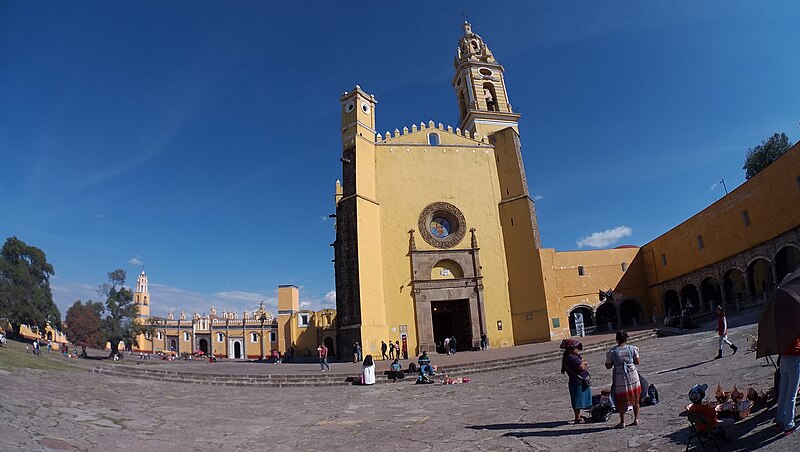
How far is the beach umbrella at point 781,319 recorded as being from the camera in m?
4.20

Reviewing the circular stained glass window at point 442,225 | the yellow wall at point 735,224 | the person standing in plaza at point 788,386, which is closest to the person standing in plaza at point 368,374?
the person standing in plaza at point 788,386

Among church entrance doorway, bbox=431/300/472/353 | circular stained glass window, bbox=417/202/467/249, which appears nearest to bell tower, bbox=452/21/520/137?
circular stained glass window, bbox=417/202/467/249

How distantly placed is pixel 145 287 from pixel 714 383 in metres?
78.3

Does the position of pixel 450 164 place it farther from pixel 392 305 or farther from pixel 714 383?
pixel 714 383

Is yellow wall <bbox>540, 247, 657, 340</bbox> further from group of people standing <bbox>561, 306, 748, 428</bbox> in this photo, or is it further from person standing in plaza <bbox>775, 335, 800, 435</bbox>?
person standing in plaza <bbox>775, 335, 800, 435</bbox>

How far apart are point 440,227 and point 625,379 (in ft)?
64.1

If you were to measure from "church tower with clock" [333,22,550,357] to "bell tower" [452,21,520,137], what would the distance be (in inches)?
69.9

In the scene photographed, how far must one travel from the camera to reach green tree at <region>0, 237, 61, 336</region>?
28859 mm

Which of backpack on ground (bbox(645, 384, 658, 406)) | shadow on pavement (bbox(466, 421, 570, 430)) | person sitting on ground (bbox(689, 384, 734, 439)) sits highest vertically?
person sitting on ground (bbox(689, 384, 734, 439))

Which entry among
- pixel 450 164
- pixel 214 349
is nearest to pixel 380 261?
pixel 450 164

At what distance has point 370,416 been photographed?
830 cm

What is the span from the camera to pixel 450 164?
82.6 ft

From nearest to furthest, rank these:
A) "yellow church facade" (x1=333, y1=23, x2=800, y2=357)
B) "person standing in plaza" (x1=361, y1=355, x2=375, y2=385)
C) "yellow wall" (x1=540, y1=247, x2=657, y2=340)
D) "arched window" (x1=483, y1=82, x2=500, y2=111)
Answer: "person standing in plaza" (x1=361, y1=355, x2=375, y2=385) < "yellow church facade" (x1=333, y1=23, x2=800, y2=357) < "yellow wall" (x1=540, y1=247, x2=657, y2=340) < "arched window" (x1=483, y1=82, x2=500, y2=111)

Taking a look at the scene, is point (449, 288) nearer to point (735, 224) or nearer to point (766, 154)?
point (735, 224)
